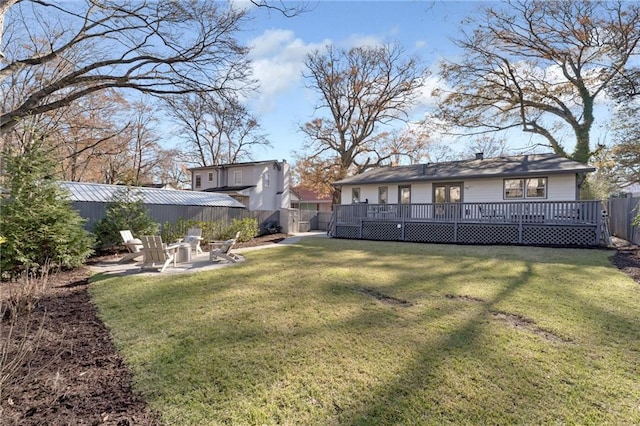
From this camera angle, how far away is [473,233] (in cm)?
1408

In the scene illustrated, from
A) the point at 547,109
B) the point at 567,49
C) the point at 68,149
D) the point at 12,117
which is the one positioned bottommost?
the point at 12,117

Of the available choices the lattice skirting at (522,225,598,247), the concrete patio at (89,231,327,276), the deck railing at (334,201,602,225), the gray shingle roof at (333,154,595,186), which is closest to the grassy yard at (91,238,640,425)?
the concrete patio at (89,231,327,276)

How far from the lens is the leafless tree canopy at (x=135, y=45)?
927 centimetres

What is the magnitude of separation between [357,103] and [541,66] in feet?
44.7

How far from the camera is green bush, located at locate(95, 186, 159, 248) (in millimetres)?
10695

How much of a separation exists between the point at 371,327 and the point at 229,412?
7.03ft

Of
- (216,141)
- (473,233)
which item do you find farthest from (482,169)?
(216,141)

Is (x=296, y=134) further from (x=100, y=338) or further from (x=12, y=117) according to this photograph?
(x=100, y=338)

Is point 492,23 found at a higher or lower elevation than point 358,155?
higher

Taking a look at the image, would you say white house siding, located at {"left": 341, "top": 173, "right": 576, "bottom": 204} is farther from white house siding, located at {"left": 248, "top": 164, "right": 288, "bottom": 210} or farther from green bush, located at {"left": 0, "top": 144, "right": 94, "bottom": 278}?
green bush, located at {"left": 0, "top": 144, "right": 94, "bottom": 278}

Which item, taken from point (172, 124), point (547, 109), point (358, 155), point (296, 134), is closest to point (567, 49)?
point (547, 109)

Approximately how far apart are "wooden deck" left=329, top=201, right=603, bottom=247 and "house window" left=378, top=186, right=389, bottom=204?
193 cm

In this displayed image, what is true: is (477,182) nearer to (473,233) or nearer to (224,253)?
(473,233)

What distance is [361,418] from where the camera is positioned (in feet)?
8.07
